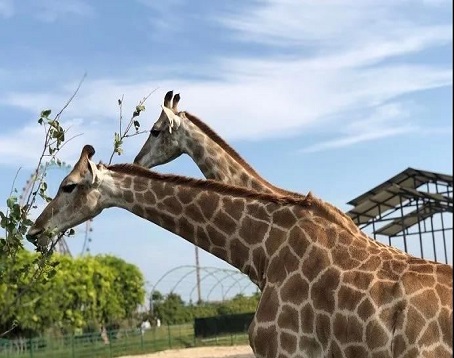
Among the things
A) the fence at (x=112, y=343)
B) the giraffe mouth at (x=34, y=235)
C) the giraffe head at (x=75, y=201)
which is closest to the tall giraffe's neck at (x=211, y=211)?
the giraffe head at (x=75, y=201)

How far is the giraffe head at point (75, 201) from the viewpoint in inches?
256

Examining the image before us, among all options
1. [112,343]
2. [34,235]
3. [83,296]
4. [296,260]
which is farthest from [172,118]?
[83,296]

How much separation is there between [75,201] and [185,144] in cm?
305

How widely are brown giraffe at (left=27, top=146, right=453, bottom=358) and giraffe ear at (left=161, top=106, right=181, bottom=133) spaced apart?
2.84 m

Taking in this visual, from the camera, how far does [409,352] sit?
4758mm

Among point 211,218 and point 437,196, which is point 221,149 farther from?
point 437,196

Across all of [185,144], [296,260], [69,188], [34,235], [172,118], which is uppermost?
[172,118]

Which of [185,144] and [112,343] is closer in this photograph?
[185,144]

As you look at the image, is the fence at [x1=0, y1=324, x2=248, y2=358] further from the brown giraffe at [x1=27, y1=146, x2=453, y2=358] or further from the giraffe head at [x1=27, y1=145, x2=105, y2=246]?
the brown giraffe at [x1=27, y1=146, x2=453, y2=358]

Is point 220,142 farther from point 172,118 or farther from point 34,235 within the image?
point 34,235

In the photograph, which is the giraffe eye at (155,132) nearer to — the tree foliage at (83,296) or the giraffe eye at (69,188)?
the giraffe eye at (69,188)

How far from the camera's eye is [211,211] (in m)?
6.14

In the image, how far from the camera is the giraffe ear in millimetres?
9453

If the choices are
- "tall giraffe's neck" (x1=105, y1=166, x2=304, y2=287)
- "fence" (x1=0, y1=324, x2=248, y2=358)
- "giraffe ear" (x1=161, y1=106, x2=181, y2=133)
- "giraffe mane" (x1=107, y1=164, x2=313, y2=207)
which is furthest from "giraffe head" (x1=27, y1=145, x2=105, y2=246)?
"fence" (x1=0, y1=324, x2=248, y2=358)
